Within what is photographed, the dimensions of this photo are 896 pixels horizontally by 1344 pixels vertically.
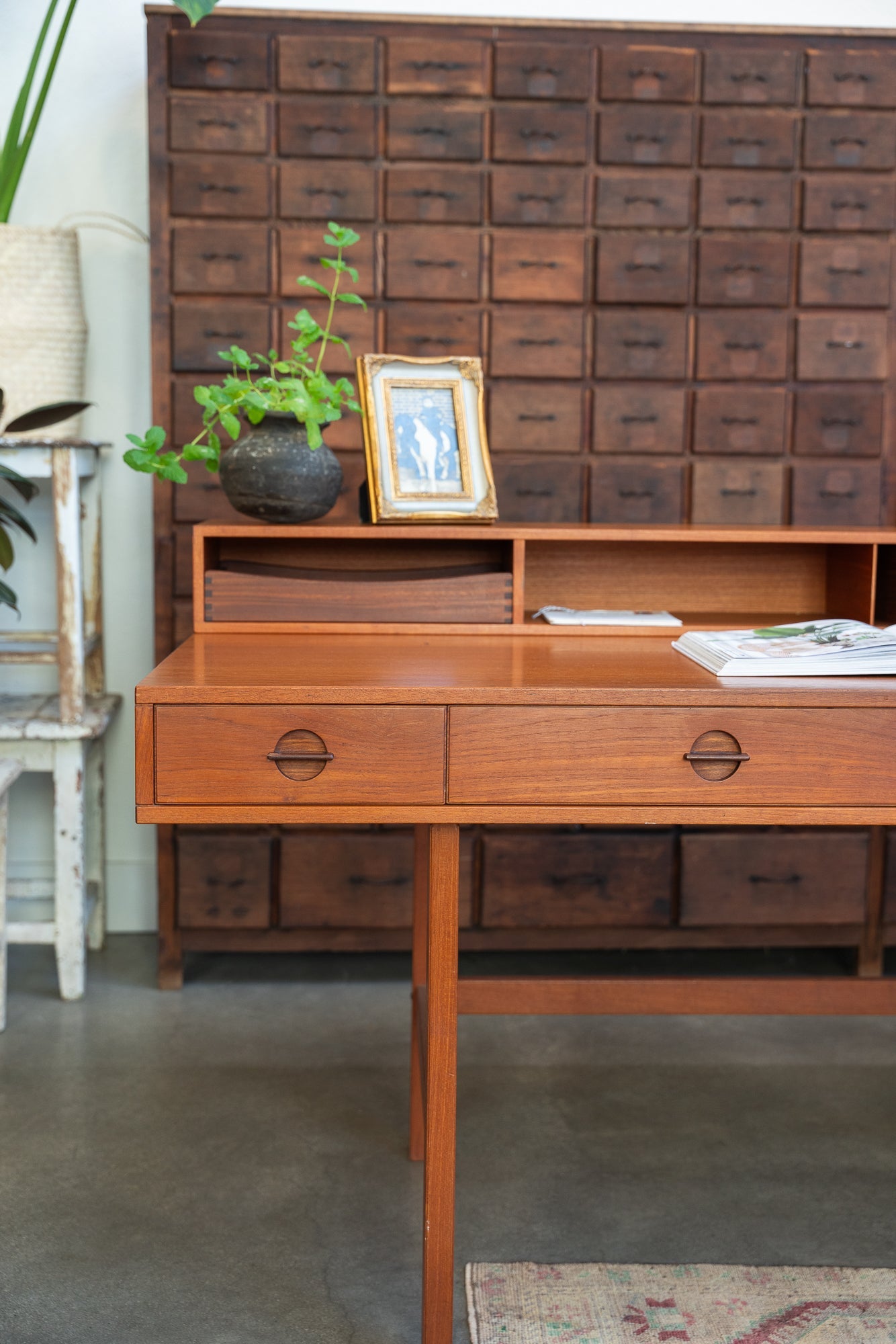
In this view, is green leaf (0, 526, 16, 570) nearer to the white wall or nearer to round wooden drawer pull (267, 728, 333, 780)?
the white wall

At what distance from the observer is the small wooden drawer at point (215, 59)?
262cm

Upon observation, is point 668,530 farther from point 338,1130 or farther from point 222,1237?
point 222,1237

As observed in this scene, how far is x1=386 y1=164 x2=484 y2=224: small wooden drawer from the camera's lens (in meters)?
2.71

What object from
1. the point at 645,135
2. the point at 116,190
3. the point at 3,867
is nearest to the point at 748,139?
the point at 645,135

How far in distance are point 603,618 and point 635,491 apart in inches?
30.6

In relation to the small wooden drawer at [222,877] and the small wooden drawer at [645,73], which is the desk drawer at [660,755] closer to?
the small wooden drawer at [222,877]

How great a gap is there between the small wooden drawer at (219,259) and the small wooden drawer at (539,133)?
1.82ft

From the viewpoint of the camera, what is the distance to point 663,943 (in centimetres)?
293

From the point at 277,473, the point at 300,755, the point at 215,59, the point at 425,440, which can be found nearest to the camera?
the point at 300,755

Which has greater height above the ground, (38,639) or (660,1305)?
(38,639)

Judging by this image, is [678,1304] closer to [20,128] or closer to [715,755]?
[715,755]

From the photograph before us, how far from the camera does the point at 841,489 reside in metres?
2.87

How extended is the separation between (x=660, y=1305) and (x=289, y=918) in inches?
52.5

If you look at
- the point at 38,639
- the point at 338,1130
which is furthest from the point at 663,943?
the point at 38,639
